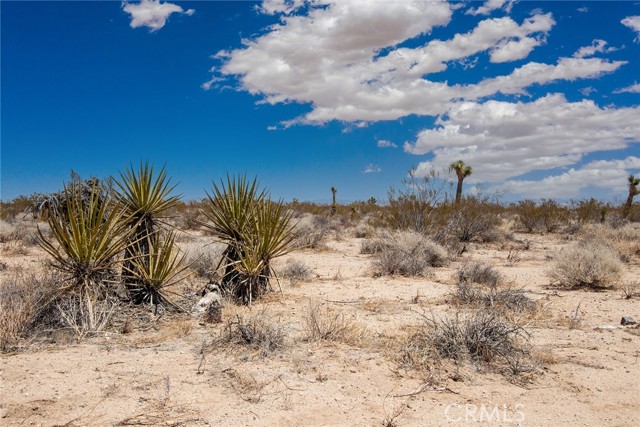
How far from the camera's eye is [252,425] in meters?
3.89

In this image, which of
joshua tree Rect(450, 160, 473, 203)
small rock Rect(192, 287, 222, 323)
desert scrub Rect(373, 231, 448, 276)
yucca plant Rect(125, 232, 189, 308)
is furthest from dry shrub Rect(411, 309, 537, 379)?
joshua tree Rect(450, 160, 473, 203)

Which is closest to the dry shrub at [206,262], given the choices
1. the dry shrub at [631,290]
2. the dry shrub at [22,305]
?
the dry shrub at [22,305]

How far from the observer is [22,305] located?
18.4ft

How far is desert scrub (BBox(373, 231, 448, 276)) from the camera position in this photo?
1111cm

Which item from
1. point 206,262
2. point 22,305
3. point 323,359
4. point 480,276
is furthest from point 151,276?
point 480,276

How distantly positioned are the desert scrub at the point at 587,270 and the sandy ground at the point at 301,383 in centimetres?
295

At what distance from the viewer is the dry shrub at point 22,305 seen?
5.31 m

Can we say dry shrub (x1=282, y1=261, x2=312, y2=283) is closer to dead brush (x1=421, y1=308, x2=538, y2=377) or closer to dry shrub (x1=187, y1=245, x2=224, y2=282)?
dry shrub (x1=187, y1=245, x2=224, y2=282)

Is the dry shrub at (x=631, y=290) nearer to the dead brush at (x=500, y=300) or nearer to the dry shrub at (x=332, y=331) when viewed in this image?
the dead brush at (x=500, y=300)

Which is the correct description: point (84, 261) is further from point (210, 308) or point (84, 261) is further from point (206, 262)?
point (206, 262)

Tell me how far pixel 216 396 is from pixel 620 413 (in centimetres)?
367

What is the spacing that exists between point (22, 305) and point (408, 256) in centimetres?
859

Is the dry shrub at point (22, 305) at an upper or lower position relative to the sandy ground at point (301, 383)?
upper

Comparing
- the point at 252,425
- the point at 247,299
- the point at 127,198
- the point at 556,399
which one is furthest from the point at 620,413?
the point at 127,198
